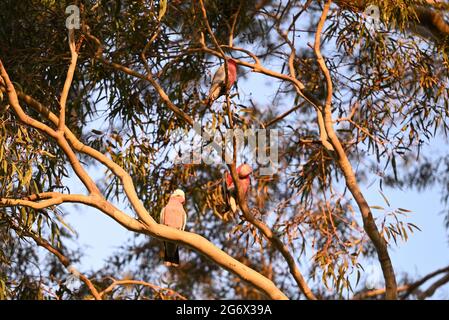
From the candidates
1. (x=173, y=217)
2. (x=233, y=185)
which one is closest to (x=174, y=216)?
(x=173, y=217)

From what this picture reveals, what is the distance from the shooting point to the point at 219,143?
6211 mm

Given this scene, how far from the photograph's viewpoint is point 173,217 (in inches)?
247

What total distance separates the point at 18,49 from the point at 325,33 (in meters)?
2.09

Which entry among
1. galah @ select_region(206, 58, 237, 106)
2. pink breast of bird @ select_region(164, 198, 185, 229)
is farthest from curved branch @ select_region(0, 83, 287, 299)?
galah @ select_region(206, 58, 237, 106)

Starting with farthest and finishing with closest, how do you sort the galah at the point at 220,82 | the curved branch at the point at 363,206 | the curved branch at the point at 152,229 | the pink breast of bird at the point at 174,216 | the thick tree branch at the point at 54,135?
the galah at the point at 220,82
the pink breast of bird at the point at 174,216
the curved branch at the point at 363,206
the thick tree branch at the point at 54,135
the curved branch at the point at 152,229

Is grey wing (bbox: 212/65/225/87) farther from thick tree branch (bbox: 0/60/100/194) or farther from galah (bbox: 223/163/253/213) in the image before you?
thick tree branch (bbox: 0/60/100/194)

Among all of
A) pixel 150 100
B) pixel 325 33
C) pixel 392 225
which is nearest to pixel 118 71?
pixel 150 100

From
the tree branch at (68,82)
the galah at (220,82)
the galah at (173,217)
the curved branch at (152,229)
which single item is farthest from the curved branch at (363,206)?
the tree branch at (68,82)

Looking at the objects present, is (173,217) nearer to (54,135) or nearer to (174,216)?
(174,216)

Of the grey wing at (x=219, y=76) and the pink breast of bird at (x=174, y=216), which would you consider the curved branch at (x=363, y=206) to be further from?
the pink breast of bird at (x=174, y=216)

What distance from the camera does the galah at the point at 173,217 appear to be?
6.25 metres

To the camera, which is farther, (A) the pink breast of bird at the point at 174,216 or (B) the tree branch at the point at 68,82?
(A) the pink breast of bird at the point at 174,216

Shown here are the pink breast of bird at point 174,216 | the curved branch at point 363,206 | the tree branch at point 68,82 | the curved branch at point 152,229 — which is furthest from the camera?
the pink breast of bird at point 174,216
